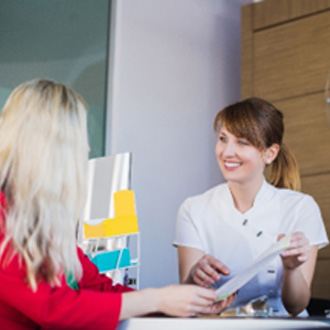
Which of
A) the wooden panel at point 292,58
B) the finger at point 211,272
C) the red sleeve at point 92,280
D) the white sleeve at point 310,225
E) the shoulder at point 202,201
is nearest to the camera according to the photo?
the red sleeve at point 92,280

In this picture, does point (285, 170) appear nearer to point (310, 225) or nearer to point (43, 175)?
point (310, 225)

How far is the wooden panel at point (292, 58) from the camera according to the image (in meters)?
3.37

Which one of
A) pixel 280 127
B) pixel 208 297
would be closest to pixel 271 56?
pixel 280 127

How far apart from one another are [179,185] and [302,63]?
894mm

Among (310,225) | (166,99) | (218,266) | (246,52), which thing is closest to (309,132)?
(246,52)

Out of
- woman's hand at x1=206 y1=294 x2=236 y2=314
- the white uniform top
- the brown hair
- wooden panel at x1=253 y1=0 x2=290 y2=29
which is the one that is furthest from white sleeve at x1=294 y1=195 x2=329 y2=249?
wooden panel at x1=253 y1=0 x2=290 y2=29

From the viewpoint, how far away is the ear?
211cm

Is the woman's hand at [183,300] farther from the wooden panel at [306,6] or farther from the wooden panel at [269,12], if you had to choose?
the wooden panel at [269,12]

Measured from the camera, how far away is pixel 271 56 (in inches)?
141

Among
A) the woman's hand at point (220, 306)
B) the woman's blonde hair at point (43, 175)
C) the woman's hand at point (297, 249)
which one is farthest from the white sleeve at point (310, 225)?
the woman's blonde hair at point (43, 175)

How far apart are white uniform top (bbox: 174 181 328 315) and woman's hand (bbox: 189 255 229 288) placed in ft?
1.12

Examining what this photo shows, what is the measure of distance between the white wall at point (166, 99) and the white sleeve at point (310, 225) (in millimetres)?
1570

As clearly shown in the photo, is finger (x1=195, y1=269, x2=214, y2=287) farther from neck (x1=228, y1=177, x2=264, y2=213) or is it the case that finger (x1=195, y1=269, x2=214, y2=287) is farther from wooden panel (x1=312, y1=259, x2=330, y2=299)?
wooden panel (x1=312, y1=259, x2=330, y2=299)

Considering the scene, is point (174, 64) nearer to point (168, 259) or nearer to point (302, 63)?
→ point (302, 63)
